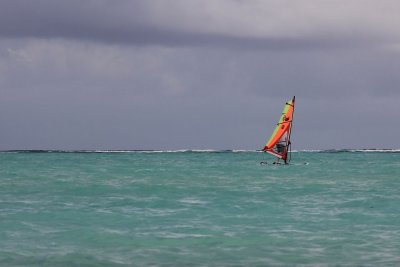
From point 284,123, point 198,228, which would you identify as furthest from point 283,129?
Result: point 198,228

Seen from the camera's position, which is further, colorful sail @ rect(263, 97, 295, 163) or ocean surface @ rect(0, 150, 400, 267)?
colorful sail @ rect(263, 97, 295, 163)

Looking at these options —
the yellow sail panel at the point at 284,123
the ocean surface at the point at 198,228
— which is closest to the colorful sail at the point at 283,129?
the yellow sail panel at the point at 284,123

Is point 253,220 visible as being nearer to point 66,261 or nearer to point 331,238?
point 331,238

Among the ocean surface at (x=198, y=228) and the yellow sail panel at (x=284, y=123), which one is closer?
the ocean surface at (x=198, y=228)

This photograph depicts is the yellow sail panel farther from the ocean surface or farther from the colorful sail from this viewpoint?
the ocean surface

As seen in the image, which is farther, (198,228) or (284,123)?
(284,123)

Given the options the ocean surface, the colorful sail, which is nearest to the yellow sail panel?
the colorful sail

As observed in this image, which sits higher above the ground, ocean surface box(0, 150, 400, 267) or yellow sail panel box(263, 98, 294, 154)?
yellow sail panel box(263, 98, 294, 154)

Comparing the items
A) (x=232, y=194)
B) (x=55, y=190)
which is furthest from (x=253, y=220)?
(x=55, y=190)

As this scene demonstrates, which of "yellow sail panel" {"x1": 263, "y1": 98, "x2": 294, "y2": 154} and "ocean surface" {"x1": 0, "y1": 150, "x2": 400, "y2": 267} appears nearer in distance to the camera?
"ocean surface" {"x1": 0, "y1": 150, "x2": 400, "y2": 267}

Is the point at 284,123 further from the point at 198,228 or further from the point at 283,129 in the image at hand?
the point at 198,228

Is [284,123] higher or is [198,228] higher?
[284,123]

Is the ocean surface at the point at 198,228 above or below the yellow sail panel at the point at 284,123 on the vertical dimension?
below

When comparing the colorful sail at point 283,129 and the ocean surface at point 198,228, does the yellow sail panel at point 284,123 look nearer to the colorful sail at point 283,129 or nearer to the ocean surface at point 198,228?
the colorful sail at point 283,129
